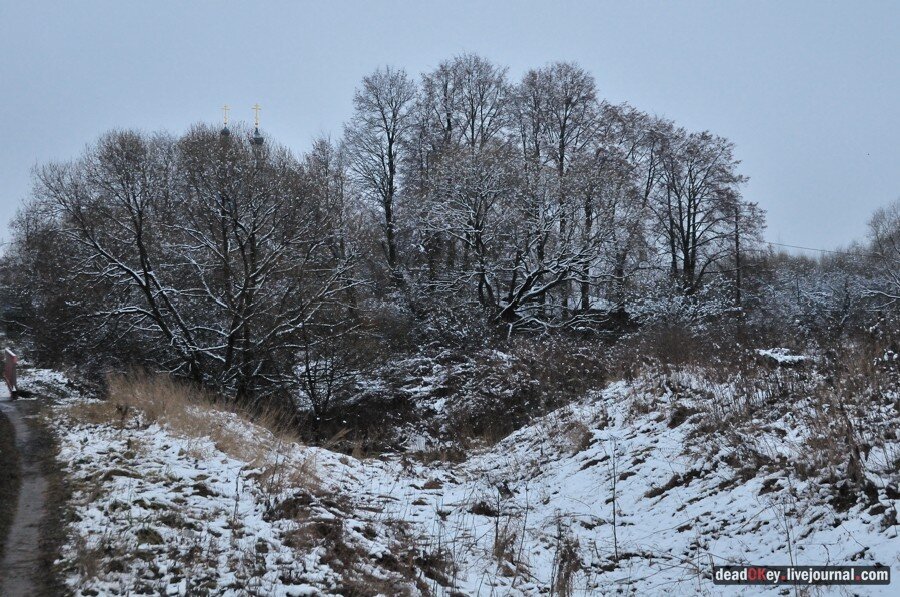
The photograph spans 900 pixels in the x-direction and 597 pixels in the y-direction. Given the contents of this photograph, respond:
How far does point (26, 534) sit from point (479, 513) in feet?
16.4

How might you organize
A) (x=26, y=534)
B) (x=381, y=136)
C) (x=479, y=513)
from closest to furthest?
1. (x=26, y=534)
2. (x=479, y=513)
3. (x=381, y=136)

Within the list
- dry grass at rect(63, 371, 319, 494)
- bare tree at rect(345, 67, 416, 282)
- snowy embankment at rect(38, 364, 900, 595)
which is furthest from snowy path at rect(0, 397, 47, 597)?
bare tree at rect(345, 67, 416, 282)

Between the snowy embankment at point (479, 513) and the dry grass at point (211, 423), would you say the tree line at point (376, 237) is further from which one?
the snowy embankment at point (479, 513)

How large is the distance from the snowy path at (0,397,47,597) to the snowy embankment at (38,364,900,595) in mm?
301

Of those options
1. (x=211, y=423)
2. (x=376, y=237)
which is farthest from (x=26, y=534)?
(x=376, y=237)

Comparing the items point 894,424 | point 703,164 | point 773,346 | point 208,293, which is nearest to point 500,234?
point 208,293

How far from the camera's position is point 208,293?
2094 centimetres

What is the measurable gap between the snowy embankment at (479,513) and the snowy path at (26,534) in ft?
0.99

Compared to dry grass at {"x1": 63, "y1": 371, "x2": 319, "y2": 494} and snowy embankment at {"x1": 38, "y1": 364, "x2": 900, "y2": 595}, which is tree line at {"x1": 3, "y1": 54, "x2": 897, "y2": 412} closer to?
dry grass at {"x1": 63, "y1": 371, "x2": 319, "y2": 494}

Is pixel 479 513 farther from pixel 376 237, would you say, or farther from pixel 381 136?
pixel 381 136

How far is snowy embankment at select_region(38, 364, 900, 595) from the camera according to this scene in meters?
5.30

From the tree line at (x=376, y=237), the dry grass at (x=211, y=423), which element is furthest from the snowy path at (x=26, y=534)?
the tree line at (x=376, y=237)

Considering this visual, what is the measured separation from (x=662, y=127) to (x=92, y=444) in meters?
35.5

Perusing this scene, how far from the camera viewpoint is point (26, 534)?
5645 millimetres
